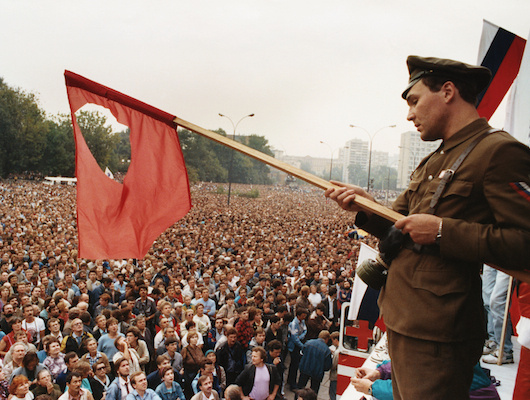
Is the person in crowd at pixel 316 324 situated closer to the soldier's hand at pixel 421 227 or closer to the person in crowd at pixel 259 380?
the person in crowd at pixel 259 380

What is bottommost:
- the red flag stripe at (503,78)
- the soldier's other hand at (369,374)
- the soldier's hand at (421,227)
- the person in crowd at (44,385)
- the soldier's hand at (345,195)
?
the person in crowd at (44,385)

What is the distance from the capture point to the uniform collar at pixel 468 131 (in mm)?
1462

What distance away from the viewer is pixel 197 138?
6900cm

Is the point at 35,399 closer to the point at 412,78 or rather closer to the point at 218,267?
the point at 412,78

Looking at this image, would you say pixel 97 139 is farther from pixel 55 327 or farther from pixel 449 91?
pixel 449 91

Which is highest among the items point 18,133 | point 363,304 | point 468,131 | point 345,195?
point 18,133

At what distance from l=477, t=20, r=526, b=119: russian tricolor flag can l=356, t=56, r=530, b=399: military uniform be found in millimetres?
5244

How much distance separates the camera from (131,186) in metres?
3.09

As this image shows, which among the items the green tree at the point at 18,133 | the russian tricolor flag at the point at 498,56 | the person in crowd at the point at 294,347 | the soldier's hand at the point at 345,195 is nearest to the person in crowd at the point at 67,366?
the person in crowd at the point at 294,347

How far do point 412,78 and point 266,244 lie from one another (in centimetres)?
1530

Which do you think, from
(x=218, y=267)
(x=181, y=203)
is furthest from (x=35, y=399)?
(x=218, y=267)

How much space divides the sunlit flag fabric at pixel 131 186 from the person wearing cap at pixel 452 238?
5.94 feet

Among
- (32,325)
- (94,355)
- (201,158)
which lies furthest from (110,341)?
(201,158)

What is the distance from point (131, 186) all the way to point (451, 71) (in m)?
2.25
